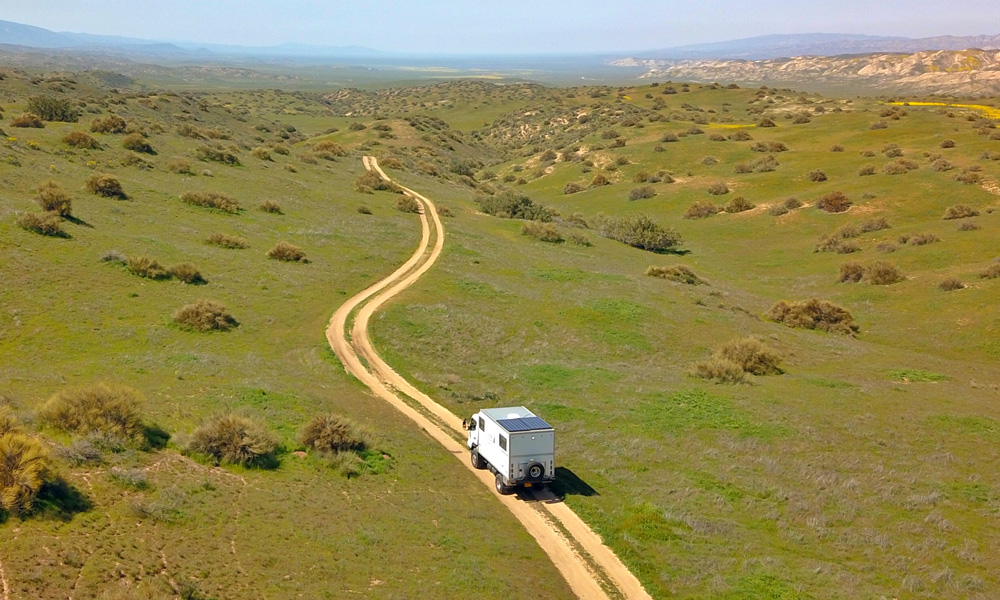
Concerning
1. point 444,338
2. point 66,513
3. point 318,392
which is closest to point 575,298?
point 444,338

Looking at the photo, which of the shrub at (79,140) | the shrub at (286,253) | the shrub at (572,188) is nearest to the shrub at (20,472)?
the shrub at (286,253)

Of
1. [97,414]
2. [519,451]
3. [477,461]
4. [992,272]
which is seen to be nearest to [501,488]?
[519,451]

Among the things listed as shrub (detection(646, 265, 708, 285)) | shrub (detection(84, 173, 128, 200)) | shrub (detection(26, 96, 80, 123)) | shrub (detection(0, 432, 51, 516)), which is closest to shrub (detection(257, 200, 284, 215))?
shrub (detection(84, 173, 128, 200))

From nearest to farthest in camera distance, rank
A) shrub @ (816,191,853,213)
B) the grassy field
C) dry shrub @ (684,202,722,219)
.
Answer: the grassy field < shrub @ (816,191,853,213) < dry shrub @ (684,202,722,219)

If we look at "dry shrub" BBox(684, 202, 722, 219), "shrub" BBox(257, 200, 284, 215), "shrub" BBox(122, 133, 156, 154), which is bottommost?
"dry shrub" BBox(684, 202, 722, 219)

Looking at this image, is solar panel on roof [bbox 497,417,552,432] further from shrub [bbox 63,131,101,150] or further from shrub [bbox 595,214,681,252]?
shrub [bbox 63,131,101,150]

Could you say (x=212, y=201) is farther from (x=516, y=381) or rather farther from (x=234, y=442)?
(x=234, y=442)

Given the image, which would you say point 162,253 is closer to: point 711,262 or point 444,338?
point 444,338
